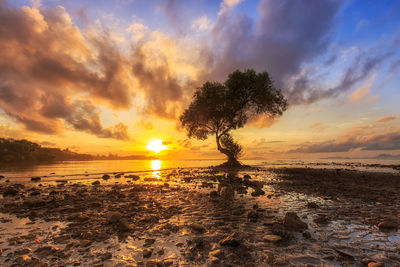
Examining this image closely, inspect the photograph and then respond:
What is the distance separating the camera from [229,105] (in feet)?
115

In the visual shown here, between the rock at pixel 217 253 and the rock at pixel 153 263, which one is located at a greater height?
the rock at pixel 153 263

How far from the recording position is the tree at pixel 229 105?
32469 mm

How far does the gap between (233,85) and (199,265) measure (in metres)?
31.7

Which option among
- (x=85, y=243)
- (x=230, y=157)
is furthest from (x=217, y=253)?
(x=230, y=157)

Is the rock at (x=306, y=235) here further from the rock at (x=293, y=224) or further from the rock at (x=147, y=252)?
the rock at (x=147, y=252)

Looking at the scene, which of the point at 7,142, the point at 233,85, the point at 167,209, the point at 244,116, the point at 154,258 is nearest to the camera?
the point at 154,258

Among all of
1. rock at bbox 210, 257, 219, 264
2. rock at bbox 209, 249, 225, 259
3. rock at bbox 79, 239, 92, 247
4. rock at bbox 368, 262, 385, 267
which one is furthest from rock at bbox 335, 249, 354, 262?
rock at bbox 79, 239, 92, 247

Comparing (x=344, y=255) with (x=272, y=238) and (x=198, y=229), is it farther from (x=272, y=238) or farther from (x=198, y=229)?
(x=198, y=229)

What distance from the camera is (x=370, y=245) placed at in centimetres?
412

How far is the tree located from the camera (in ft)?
107

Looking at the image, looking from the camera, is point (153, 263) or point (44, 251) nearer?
point (153, 263)

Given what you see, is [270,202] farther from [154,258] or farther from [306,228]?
[154,258]

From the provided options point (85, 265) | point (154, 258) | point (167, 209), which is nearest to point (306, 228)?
point (154, 258)

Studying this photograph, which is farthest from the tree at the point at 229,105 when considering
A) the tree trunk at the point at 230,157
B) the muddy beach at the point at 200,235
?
the muddy beach at the point at 200,235
